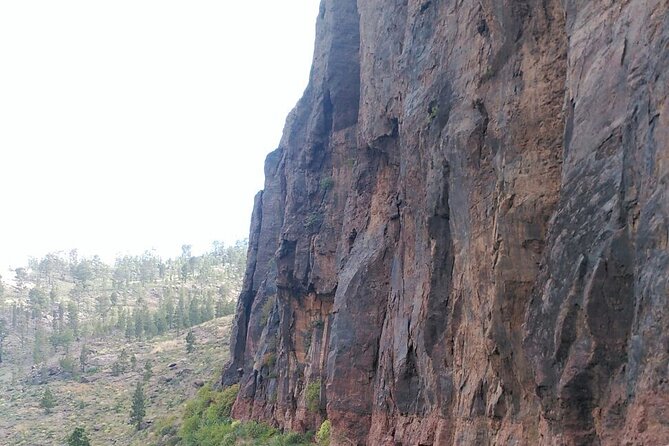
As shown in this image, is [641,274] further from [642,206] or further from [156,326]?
[156,326]

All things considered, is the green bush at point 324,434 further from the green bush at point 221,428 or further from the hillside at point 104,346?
the hillside at point 104,346

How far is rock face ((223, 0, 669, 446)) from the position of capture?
8.93m

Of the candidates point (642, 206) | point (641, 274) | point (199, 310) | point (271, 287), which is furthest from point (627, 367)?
point (199, 310)

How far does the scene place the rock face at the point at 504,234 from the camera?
893cm

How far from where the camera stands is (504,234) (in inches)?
515

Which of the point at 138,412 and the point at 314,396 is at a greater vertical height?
the point at 314,396

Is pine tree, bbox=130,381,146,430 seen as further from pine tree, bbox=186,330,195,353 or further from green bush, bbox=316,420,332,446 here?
green bush, bbox=316,420,332,446

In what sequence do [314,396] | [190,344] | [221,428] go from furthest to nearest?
[190,344], [221,428], [314,396]

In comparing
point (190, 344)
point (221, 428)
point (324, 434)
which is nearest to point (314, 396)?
point (324, 434)

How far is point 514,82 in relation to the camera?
44.1 ft

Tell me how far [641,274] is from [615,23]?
4339 millimetres

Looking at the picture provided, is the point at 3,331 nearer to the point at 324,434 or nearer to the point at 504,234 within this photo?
the point at 324,434

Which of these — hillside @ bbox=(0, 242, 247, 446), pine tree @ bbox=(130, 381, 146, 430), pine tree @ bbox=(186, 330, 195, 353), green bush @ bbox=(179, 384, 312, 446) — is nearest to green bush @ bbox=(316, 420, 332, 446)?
green bush @ bbox=(179, 384, 312, 446)

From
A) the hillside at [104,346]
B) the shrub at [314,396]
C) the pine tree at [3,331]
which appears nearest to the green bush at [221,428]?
the shrub at [314,396]
